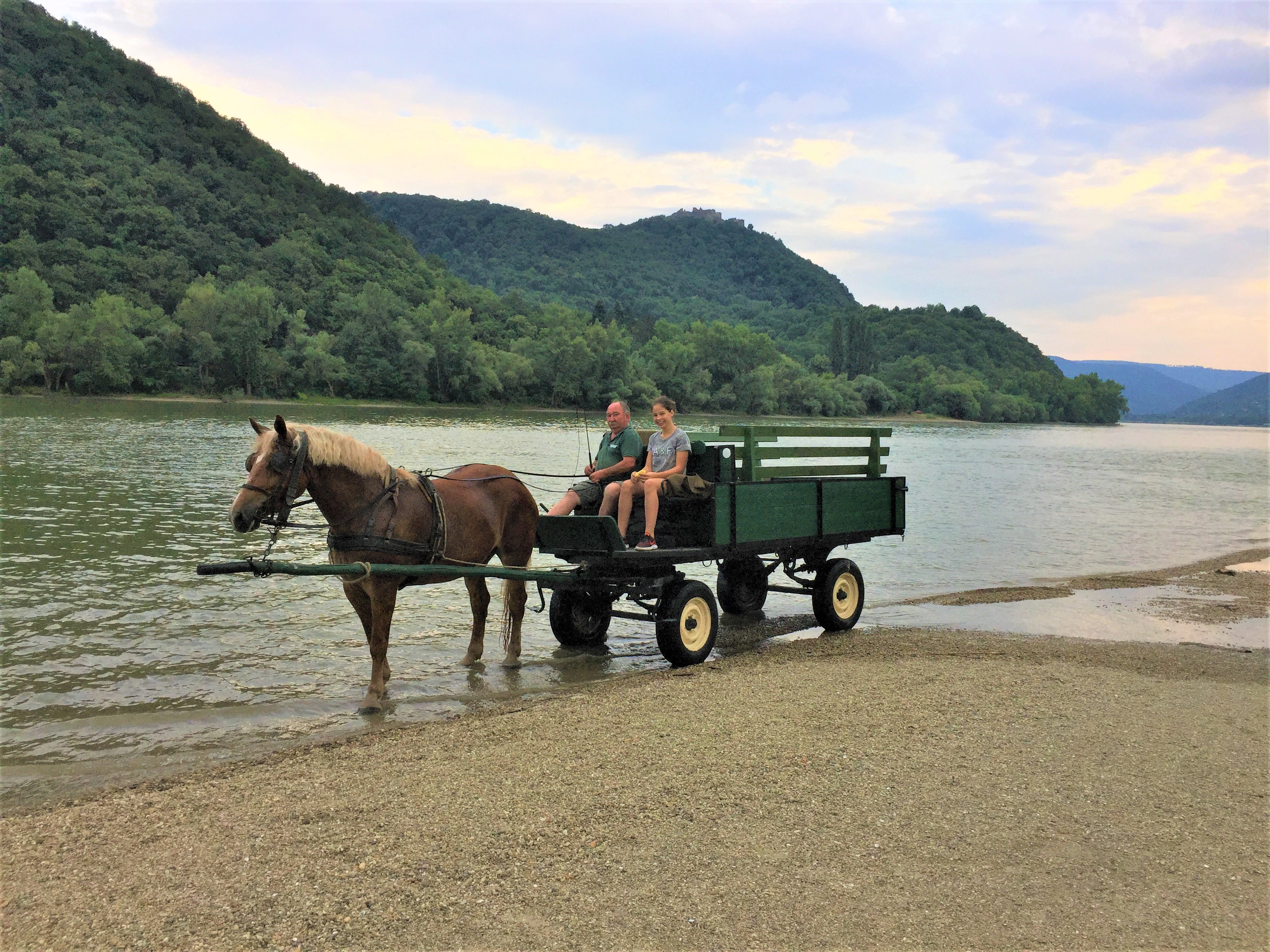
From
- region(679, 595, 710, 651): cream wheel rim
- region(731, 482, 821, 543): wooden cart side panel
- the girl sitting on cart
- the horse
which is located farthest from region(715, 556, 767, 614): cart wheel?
the horse

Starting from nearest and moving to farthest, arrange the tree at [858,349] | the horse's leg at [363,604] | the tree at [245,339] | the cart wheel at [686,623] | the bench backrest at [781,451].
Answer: the horse's leg at [363,604], the cart wheel at [686,623], the bench backrest at [781,451], the tree at [245,339], the tree at [858,349]

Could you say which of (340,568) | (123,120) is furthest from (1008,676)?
(123,120)

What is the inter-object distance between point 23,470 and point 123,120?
137 metres

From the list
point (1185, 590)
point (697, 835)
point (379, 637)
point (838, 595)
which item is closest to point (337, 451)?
point (379, 637)

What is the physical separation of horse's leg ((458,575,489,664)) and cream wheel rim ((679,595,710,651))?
6.29ft

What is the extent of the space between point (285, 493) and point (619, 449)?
11.0ft

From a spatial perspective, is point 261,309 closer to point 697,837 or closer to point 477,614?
point 477,614

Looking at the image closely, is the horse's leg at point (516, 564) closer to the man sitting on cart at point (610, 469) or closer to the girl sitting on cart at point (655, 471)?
the man sitting on cart at point (610, 469)

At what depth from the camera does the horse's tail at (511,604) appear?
326 inches

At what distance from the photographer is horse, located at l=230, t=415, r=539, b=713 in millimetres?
6180

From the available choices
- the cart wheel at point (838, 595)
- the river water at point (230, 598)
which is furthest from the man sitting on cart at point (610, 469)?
the cart wheel at point (838, 595)

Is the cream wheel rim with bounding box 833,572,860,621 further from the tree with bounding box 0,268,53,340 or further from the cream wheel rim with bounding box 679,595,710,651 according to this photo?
the tree with bounding box 0,268,53,340

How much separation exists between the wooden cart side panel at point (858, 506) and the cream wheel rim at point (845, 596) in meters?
0.65

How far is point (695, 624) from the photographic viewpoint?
8.46 m
